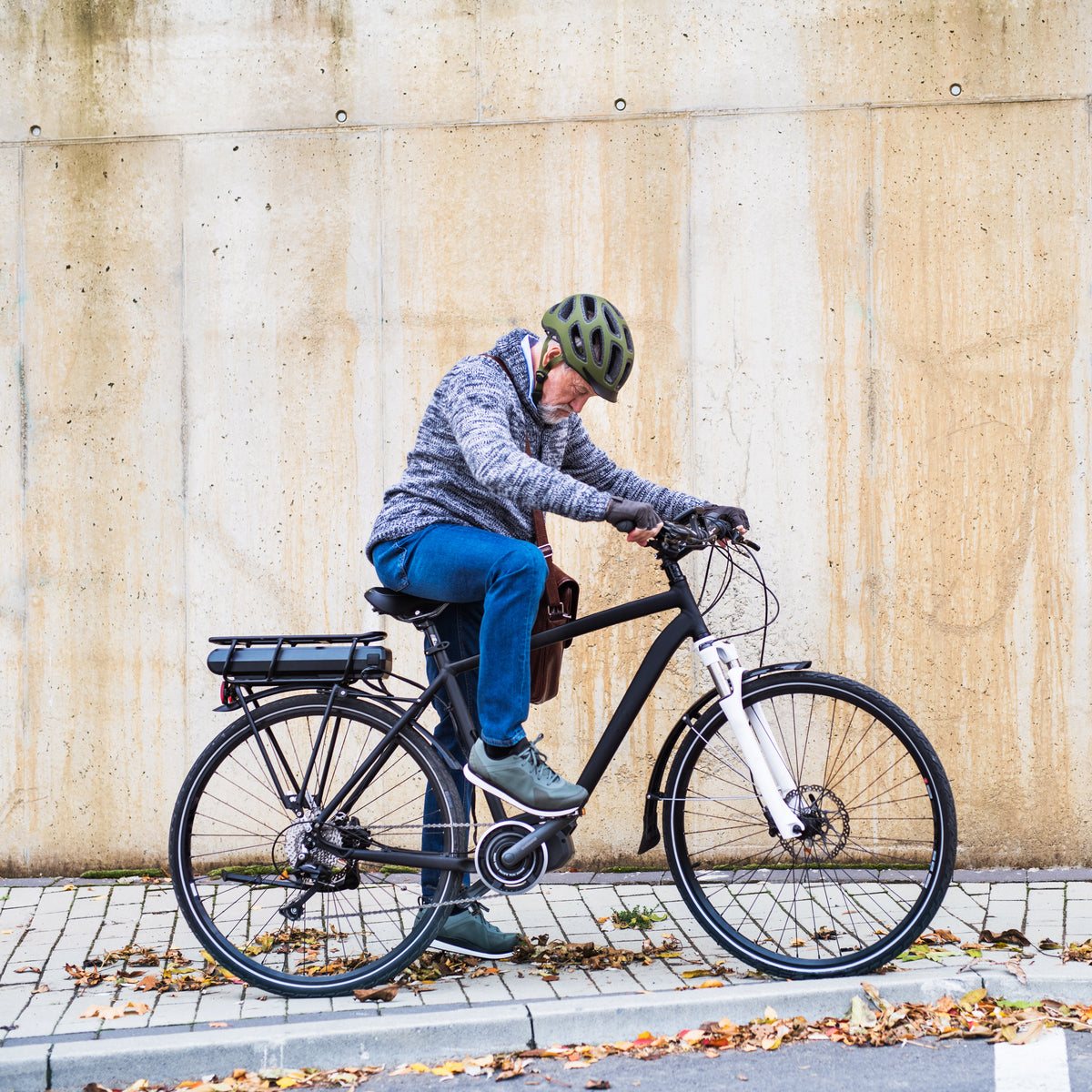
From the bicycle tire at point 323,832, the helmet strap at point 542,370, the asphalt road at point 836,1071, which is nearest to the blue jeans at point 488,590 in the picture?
the bicycle tire at point 323,832

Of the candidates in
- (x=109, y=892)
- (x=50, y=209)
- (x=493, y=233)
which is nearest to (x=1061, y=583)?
(x=493, y=233)

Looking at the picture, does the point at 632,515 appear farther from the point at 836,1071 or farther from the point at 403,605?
the point at 836,1071

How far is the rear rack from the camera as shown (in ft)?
12.2

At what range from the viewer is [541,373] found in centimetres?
371

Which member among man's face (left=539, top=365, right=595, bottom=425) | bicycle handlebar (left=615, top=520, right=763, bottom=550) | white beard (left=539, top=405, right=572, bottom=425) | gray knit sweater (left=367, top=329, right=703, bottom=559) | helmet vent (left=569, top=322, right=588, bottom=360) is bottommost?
bicycle handlebar (left=615, top=520, right=763, bottom=550)

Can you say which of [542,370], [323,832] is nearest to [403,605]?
[323,832]

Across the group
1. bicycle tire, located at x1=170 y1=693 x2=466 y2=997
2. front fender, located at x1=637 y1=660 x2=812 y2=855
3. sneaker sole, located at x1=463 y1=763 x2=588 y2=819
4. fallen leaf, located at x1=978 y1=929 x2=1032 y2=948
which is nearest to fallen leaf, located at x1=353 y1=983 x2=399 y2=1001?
bicycle tire, located at x1=170 y1=693 x2=466 y2=997

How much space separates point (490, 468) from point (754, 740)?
115 cm

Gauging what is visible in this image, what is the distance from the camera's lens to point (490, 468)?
135 inches

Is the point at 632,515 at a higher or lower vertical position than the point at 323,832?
higher

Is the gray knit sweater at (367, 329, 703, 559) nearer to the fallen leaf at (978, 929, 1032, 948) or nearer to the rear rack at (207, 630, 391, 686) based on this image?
the rear rack at (207, 630, 391, 686)

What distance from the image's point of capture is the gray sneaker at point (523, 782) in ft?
11.7

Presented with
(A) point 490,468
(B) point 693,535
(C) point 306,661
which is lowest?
(C) point 306,661

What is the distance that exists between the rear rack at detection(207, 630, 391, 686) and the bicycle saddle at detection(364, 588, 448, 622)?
0.37 feet
